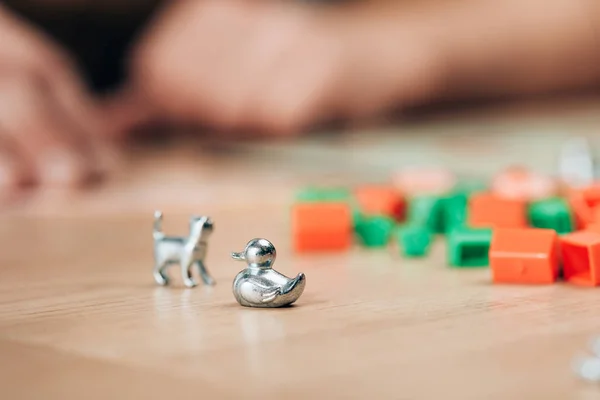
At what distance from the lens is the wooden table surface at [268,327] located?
72 cm

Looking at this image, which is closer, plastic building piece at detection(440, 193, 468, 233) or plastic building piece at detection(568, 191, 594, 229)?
plastic building piece at detection(568, 191, 594, 229)

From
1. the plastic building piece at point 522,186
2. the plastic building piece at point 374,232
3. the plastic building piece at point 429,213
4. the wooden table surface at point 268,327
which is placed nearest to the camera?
the wooden table surface at point 268,327

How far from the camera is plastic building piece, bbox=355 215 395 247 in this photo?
5.24 feet

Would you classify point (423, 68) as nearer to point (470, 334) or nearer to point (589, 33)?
point (589, 33)

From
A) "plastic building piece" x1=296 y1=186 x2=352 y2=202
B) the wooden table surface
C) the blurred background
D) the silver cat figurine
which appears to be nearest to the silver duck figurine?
the wooden table surface

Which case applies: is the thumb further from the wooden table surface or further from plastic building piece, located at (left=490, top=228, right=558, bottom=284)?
plastic building piece, located at (left=490, top=228, right=558, bottom=284)

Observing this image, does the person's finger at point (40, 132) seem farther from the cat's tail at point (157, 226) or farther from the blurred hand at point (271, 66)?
the cat's tail at point (157, 226)

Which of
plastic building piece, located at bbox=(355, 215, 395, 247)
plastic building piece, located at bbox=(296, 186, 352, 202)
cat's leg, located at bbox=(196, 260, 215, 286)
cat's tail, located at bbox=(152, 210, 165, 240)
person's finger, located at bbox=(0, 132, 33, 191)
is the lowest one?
cat's leg, located at bbox=(196, 260, 215, 286)

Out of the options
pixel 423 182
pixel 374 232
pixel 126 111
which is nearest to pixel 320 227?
pixel 374 232

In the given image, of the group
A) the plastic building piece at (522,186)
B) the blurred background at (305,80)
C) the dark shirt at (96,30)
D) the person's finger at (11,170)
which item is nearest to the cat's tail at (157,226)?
the plastic building piece at (522,186)

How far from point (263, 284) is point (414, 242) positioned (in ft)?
1.61

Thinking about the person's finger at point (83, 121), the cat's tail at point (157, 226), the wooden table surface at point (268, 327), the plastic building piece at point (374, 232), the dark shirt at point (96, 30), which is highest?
the dark shirt at point (96, 30)

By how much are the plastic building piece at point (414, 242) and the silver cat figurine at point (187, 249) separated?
1.27 ft

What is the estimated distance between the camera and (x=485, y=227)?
1.45 meters
